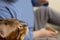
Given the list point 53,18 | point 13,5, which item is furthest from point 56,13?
point 13,5

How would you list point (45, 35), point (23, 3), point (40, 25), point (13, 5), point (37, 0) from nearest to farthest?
1. point (13, 5)
2. point (23, 3)
3. point (45, 35)
4. point (40, 25)
5. point (37, 0)

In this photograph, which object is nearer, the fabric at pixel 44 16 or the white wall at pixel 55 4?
the fabric at pixel 44 16

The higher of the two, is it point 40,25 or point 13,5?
point 13,5

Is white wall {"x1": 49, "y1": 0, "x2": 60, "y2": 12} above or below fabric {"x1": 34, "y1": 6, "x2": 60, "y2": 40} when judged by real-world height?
above

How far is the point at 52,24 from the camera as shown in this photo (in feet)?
4.84

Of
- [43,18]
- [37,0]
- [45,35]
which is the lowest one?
[45,35]

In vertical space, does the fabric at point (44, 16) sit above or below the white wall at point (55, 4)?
below

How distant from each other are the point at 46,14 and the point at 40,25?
0.12 metres

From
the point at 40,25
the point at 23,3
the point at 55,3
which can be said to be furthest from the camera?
the point at 55,3

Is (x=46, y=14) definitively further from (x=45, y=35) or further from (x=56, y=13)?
(x=45, y=35)

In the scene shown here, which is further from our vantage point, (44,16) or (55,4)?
(55,4)

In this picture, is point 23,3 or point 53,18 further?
point 53,18

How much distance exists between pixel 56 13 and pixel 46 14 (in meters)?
0.11

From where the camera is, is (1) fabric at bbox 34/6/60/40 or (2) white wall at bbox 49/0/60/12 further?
(2) white wall at bbox 49/0/60/12
